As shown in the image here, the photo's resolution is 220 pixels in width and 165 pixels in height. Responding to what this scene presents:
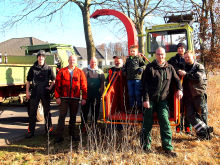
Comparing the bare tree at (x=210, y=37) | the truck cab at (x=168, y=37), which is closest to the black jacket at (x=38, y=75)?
the truck cab at (x=168, y=37)

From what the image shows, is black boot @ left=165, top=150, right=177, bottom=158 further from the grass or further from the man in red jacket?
the man in red jacket

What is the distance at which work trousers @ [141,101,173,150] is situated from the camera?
3732 millimetres

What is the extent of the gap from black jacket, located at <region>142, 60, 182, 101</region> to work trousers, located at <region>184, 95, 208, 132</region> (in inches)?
27.2

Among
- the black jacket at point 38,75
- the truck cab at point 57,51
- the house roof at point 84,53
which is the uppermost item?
the house roof at point 84,53

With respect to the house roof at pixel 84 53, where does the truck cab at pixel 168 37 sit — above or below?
below

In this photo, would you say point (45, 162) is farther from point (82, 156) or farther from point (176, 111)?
point (176, 111)

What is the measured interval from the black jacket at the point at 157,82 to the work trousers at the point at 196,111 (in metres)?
0.69

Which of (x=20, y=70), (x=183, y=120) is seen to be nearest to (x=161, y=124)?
(x=183, y=120)

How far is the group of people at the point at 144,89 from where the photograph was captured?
3.75 metres

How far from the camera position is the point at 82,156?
3787 mm

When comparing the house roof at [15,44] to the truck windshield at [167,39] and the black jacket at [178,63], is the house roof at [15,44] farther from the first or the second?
the black jacket at [178,63]

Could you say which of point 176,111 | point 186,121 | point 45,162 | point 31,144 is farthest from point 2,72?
point 186,121

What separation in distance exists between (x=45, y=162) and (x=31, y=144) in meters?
1.01

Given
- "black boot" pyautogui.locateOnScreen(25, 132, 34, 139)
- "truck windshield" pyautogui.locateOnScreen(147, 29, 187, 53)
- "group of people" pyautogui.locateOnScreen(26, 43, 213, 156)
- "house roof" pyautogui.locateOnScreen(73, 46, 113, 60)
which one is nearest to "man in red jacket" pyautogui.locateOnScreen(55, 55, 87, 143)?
"group of people" pyautogui.locateOnScreen(26, 43, 213, 156)
